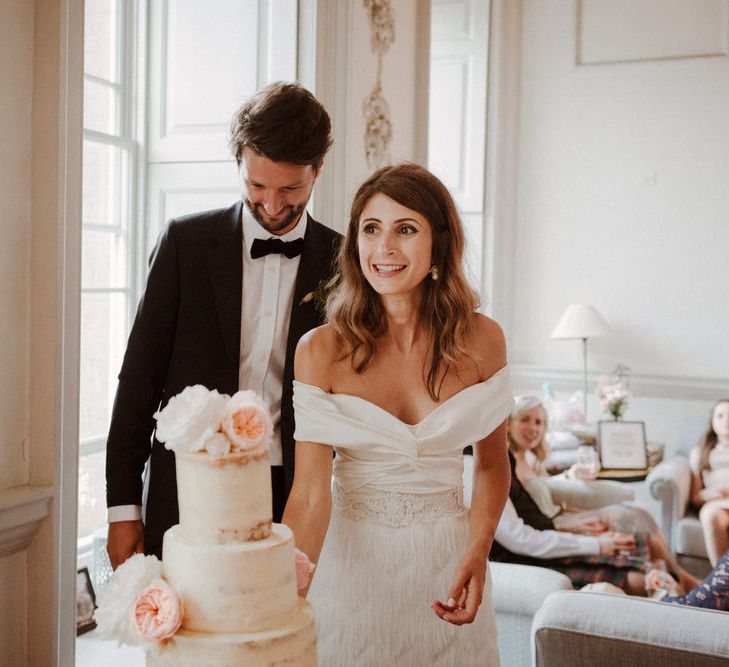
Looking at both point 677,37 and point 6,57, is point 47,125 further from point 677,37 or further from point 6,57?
point 677,37

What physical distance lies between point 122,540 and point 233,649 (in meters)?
0.90

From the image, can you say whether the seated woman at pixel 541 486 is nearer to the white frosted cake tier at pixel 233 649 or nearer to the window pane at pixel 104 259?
the window pane at pixel 104 259

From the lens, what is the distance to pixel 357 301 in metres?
1.86

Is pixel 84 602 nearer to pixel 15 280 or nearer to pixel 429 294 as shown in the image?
pixel 15 280

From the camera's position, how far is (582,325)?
6.22 meters

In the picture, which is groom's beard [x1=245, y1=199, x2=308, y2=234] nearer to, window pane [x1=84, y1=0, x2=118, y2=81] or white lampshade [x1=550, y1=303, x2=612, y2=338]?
window pane [x1=84, y1=0, x2=118, y2=81]

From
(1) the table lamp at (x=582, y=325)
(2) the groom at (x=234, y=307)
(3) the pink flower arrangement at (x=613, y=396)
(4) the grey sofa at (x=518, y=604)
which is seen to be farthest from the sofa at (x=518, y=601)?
(1) the table lamp at (x=582, y=325)

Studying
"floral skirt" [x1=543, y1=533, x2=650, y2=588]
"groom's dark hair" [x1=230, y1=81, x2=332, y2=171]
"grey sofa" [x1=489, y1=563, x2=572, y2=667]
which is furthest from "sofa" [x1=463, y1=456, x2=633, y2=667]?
"groom's dark hair" [x1=230, y1=81, x2=332, y2=171]

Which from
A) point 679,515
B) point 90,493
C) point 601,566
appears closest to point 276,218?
point 90,493

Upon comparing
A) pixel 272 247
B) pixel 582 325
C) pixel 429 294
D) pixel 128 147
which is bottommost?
pixel 582 325

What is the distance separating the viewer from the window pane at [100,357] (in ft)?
12.4

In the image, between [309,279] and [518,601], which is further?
[518,601]

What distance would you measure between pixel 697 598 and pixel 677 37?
4544 millimetres

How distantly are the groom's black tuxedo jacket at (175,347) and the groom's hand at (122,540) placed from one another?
5 cm
